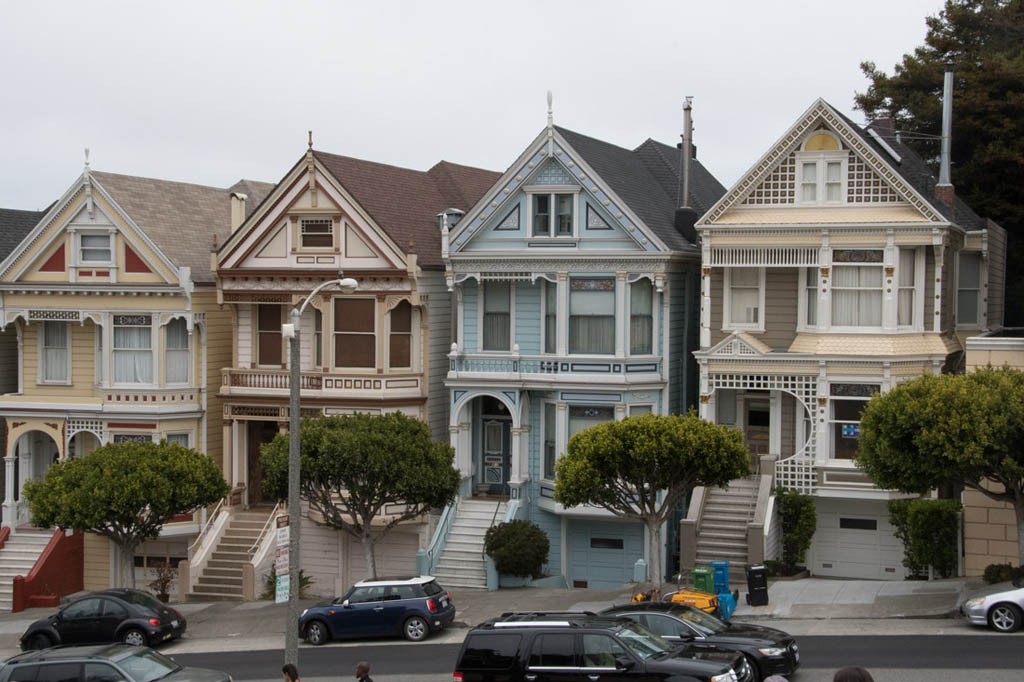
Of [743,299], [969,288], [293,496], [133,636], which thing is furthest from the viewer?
[969,288]

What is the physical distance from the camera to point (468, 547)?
35219 mm

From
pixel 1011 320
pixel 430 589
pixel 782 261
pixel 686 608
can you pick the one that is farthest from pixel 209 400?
pixel 1011 320

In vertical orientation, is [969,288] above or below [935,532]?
above

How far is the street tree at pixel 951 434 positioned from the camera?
26.4m

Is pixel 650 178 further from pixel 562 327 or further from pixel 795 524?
pixel 795 524

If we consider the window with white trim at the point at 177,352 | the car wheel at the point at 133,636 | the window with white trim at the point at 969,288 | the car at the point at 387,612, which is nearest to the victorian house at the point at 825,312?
the window with white trim at the point at 969,288

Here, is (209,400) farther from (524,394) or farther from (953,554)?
(953,554)

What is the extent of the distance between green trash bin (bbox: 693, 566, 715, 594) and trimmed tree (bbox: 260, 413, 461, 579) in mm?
6860

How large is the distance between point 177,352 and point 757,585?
18991 millimetres

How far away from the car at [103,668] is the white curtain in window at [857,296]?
18.5m

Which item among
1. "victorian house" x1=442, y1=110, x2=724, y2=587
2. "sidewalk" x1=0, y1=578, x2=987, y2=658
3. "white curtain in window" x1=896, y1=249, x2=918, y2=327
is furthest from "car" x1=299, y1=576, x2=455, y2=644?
"white curtain in window" x1=896, y1=249, x2=918, y2=327

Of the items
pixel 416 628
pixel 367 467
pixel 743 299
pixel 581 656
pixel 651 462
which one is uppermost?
pixel 743 299

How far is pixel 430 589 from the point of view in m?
28.6

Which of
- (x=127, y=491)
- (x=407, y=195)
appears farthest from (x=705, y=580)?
(x=407, y=195)
